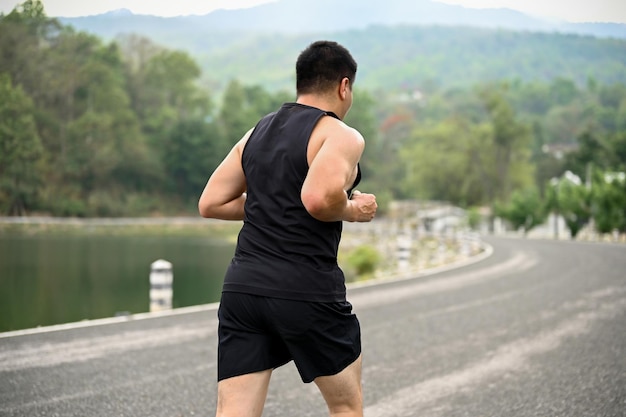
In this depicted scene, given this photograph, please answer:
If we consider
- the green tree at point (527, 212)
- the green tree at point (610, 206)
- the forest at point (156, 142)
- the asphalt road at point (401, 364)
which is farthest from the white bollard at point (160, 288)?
the green tree at point (527, 212)

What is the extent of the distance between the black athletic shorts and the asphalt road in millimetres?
2422

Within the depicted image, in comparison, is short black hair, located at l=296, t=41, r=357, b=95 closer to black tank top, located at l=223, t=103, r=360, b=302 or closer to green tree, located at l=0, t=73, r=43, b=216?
black tank top, located at l=223, t=103, r=360, b=302

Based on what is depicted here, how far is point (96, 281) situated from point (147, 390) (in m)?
24.0

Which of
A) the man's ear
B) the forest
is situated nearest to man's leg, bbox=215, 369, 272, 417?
the man's ear

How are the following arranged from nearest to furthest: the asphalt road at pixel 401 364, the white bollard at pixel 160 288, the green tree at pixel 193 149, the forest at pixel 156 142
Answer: the asphalt road at pixel 401 364 → the white bollard at pixel 160 288 → the forest at pixel 156 142 → the green tree at pixel 193 149

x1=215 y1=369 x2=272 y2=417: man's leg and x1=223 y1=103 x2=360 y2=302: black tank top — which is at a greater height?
x1=223 y1=103 x2=360 y2=302: black tank top

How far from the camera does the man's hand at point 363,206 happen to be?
3.26 metres

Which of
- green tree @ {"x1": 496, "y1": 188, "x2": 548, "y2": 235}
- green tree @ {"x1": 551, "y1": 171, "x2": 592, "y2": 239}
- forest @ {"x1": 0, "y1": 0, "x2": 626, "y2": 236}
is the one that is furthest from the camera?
forest @ {"x1": 0, "y1": 0, "x2": 626, "y2": 236}

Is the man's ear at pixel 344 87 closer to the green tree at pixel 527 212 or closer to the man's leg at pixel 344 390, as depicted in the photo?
the man's leg at pixel 344 390

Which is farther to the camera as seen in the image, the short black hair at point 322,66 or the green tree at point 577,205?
the green tree at point 577,205

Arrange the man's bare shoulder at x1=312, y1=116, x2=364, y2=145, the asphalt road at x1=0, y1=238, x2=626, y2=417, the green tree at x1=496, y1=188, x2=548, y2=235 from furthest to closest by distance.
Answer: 1. the green tree at x1=496, y1=188, x2=548, y2=235
2. the asphalt road at x1=0, y1=238, x2=626, y2=417
3. the man's bare shoulder at x1=312, y1=116, x2=364, y2=145

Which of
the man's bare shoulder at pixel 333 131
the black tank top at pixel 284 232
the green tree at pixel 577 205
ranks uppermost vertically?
the man's bare shoulder at pixel 333 131

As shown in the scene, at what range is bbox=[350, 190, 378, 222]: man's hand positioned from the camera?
3260mm

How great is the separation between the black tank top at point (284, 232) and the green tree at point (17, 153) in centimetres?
7554
